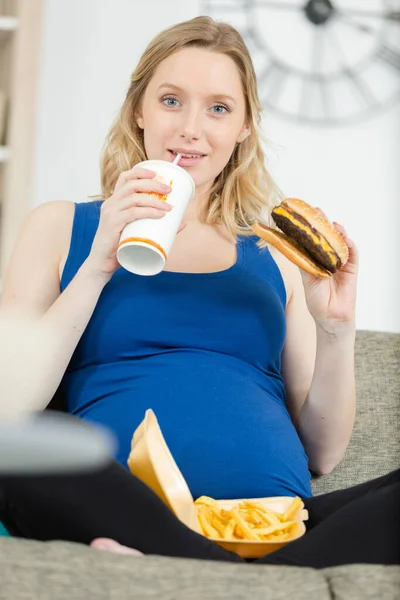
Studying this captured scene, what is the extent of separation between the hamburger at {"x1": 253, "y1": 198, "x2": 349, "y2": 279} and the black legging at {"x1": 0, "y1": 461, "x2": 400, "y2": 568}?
0.27m

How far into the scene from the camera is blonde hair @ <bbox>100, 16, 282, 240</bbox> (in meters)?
1.07

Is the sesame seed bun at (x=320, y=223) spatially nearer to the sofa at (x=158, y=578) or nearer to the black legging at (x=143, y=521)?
the black legging at (x=143, y=521)

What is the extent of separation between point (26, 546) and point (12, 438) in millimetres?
323

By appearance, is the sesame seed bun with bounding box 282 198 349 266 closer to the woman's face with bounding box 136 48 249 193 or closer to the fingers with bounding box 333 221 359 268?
the fingers with bounding box 333 221 359 268

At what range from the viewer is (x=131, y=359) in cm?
96

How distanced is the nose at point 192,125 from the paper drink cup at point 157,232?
0.21 metres

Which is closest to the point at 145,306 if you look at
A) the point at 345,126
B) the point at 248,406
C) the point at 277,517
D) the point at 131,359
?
the point at 131,359

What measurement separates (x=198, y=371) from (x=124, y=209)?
220 millimetres

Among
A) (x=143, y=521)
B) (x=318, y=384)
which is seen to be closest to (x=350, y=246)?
(x=318, y=384)

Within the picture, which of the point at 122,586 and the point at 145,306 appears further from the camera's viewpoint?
the point at 145,306

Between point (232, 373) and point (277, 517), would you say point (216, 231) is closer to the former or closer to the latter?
point (232, 373)

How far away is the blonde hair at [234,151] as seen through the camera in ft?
3.51

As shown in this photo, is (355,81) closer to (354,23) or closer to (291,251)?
(354,23)

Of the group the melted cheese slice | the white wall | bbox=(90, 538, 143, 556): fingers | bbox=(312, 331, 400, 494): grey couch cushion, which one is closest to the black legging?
bbox=(90, 538, 143, 556): fingers
